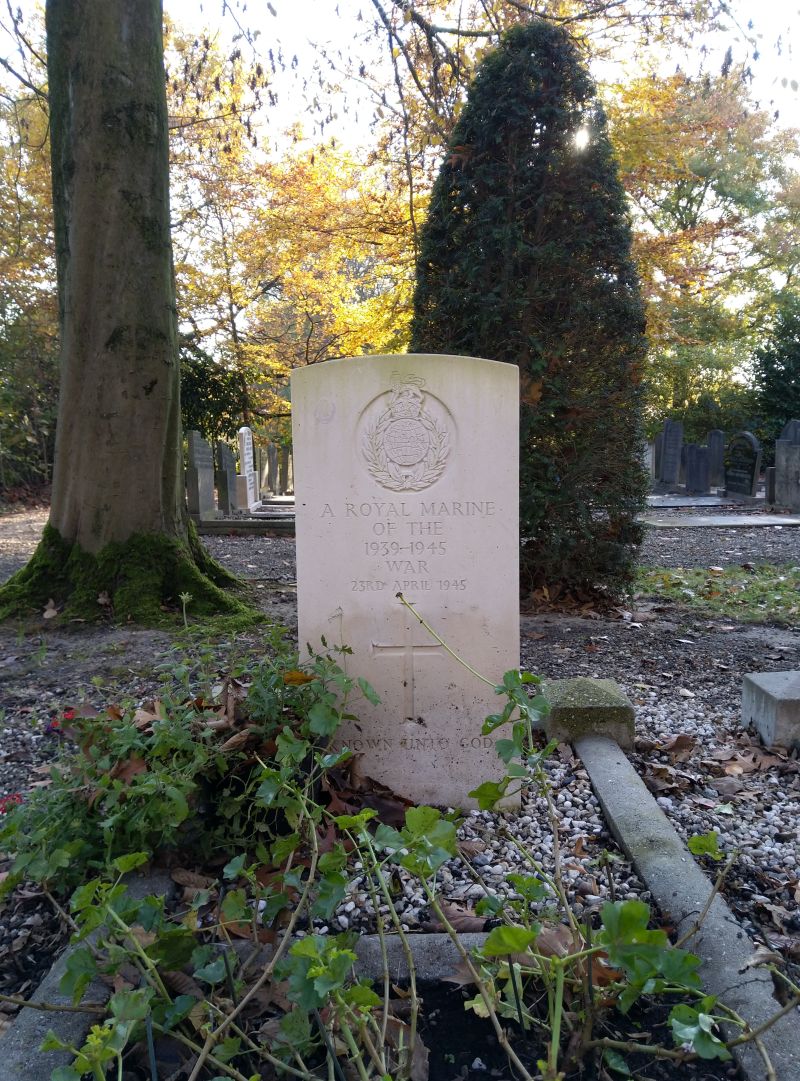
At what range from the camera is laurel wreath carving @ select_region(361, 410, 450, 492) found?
9.93 ft

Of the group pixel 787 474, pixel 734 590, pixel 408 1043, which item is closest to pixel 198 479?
pixel 734 590

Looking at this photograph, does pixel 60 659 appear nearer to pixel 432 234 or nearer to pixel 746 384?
pixel 432 234

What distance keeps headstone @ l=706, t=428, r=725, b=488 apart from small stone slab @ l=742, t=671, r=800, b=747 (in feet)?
51.9

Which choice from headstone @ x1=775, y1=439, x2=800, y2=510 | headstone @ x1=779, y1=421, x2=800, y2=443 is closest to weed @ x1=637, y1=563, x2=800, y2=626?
headstone @ x1=775, y1=439, x2=800, y2=510

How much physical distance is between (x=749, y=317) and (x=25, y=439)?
23.7 meters

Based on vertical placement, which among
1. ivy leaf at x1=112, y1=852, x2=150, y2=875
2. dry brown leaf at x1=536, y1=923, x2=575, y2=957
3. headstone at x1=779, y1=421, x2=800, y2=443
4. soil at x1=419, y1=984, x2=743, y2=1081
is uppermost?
headstone at x1=779, y1=421, x2=800, y2=443

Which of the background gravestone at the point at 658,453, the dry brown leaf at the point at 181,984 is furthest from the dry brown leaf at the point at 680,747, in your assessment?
the background gravestone at the point at 658,453

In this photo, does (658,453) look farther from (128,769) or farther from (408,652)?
(128,769)

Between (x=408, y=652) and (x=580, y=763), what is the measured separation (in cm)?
93

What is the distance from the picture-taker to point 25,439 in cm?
1745

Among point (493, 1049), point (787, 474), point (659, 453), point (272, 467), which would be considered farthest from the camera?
point (659, 453)

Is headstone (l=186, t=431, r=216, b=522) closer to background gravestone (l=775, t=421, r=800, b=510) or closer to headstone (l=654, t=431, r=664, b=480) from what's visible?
background gravestone (l=775, t=421, r=800, b=510)

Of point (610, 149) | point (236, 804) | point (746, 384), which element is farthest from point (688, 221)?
point (236, 804)

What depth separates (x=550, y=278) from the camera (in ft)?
19.9
